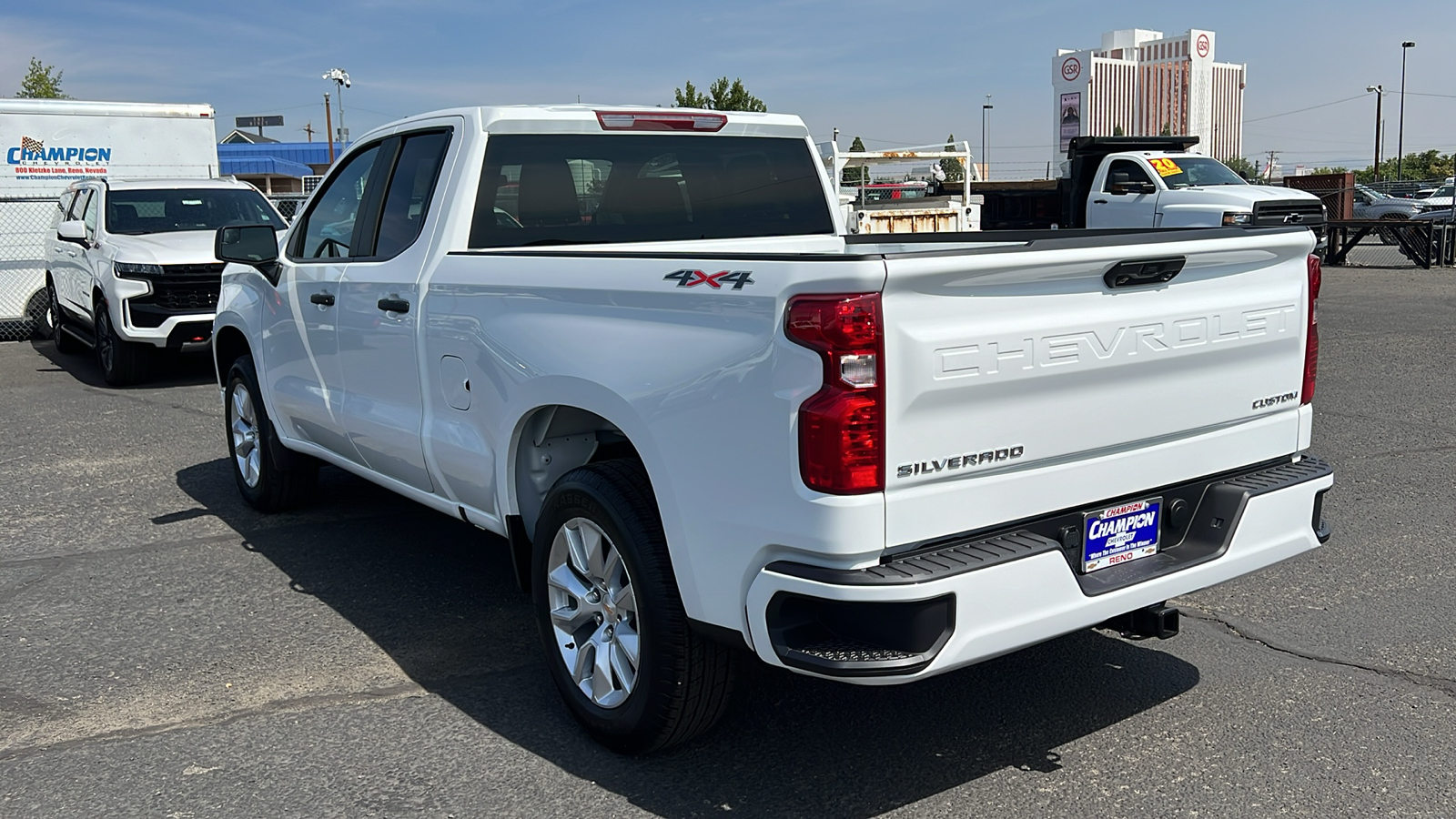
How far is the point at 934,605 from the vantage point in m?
2.90

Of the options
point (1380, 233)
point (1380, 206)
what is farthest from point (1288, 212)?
point (1380, 206)

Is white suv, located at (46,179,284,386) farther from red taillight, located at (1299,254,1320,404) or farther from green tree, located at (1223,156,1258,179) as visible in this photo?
green tree, located at (1223,156,1258,179)

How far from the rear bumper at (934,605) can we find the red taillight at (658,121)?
254 cm

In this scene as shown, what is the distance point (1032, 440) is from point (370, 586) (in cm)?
335

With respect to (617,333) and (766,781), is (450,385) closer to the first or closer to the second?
(617,333)

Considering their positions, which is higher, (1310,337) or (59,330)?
(1310,337)

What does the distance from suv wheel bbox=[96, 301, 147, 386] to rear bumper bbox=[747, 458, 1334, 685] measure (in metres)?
10.3

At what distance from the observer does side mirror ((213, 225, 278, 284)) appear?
575 cm

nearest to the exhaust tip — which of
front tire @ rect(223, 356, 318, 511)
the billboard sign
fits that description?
front tire @ rect(223, 356, 318, 511)

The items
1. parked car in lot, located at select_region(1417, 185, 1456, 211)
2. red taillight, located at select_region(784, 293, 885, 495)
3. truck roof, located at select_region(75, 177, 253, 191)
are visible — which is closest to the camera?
red taillight, located at select_region(784, 293, 885, 495)

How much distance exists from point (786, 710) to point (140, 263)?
9.64 metres

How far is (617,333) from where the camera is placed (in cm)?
348

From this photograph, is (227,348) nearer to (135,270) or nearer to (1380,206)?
(135,270)

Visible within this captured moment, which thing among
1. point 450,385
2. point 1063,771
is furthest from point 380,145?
point 1063,771
